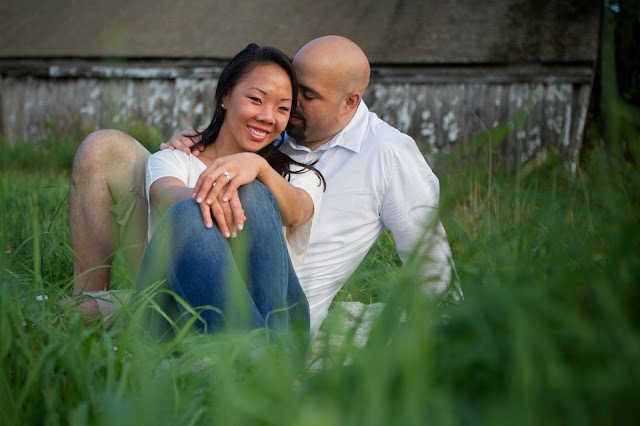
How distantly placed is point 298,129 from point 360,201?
51 cm

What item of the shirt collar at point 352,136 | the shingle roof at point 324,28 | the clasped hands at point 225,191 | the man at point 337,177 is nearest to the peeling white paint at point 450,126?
the shingle roof at point 324,28

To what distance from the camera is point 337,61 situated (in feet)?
8.95

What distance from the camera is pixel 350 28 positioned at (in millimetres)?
12047

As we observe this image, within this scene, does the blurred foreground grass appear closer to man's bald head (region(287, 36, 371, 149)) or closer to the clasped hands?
the clasped hands

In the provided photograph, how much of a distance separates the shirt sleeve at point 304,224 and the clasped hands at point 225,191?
40cm

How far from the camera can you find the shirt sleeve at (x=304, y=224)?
7.84 feet

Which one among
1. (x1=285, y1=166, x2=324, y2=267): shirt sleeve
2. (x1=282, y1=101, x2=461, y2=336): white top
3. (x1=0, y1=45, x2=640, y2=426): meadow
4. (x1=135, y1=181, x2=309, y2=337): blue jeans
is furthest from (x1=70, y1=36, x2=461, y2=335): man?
→ (x1=0, y1=45, x2=640, y2=426): meadow

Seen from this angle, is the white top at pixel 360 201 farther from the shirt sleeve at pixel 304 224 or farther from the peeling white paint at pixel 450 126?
the peeling white paint at pixel 450 126

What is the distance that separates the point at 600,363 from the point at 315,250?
5.68 feet

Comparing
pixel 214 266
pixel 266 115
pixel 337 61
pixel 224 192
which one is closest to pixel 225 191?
pixel 224 192

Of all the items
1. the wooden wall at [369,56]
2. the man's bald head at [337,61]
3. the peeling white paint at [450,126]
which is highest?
the man's bald head at [337,61]

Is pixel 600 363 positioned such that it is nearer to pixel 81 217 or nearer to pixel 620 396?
pixel 620 396

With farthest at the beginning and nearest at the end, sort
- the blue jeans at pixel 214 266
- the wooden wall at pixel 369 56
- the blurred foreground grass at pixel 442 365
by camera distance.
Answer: the wooden wall at pixel 369 56 → the blue jeans at pixel 214 266 → the blurred foreground grass at pixel 442 365

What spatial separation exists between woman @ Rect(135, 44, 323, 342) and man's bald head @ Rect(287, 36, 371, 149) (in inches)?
6.7
